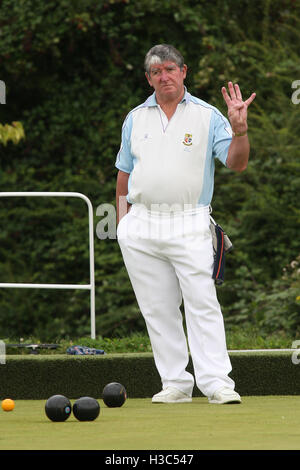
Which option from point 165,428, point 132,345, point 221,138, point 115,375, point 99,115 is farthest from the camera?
point 99,115

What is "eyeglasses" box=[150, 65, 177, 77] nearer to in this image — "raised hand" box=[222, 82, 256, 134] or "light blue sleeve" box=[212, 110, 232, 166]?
"light blue sleeve" box=[212, 110, 232, 166]

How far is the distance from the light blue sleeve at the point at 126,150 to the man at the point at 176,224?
20 millimetres

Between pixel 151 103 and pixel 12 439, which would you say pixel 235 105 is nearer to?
pixel 151 103

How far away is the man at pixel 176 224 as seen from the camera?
4742mm

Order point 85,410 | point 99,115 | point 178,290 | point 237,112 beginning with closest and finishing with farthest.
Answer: point 85,410 → point 237,112 → point 178,290 → point 99,115

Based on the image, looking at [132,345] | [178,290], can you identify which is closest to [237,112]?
[178,290]

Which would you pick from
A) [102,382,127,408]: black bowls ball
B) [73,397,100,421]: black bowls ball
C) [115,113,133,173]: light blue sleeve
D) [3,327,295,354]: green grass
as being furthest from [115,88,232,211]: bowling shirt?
[3,327,295,354]: green grass

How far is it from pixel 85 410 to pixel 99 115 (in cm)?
829

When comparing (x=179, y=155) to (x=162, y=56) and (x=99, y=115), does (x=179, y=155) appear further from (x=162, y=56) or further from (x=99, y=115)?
(x=99, y=115)

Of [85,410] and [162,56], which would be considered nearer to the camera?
[85,410]

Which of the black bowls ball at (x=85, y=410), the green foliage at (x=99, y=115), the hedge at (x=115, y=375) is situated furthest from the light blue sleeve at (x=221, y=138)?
the green foliage at (x=99, y=115)

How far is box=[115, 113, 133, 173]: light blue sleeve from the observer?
5.06 meters

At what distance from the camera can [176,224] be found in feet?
15.8

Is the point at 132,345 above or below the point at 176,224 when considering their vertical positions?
below
